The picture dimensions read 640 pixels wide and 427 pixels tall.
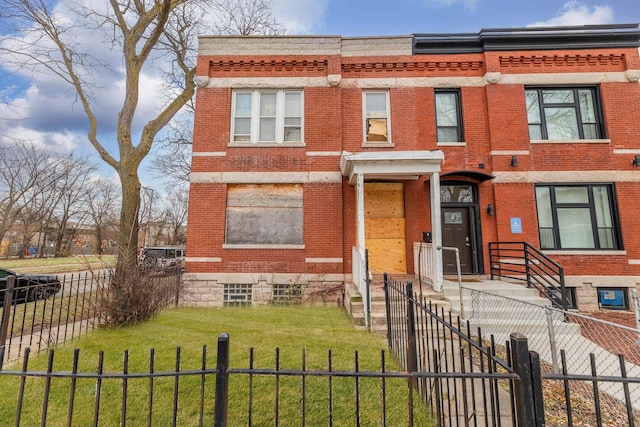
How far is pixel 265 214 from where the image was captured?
34.9 ft

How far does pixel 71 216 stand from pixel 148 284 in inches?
2082

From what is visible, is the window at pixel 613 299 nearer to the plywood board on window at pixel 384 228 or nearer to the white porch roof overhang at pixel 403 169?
the white porch roof overhang at pixel 403 169

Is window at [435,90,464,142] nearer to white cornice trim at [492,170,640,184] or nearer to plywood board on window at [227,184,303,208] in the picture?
white cornice trim at [492,170,640,184]

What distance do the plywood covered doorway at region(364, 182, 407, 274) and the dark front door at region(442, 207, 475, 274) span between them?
4.69 ft

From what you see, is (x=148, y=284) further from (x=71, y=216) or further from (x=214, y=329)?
(x=71, y=216)

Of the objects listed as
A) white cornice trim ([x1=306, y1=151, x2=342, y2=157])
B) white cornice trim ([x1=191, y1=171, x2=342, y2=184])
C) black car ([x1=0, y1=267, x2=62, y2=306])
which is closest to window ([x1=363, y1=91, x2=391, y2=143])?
white cornice trim ([x1=306, y1=151, x2=342, y2=157])

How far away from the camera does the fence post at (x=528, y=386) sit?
188 centimetres

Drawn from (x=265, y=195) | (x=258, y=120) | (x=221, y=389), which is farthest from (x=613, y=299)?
(x=258, y=120)

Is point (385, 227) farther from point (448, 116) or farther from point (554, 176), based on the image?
point (554, 176)

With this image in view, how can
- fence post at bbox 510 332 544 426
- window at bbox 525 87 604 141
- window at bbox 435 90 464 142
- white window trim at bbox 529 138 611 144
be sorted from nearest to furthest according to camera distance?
fence post at bbox 510 332 544 426, white window trim at bbox 529 138 611 144, window at bbox 525 87 604 141, window at bbox 435 90 464 142

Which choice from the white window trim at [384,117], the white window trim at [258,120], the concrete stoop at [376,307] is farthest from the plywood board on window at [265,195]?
the concrete stoop at [376,307]

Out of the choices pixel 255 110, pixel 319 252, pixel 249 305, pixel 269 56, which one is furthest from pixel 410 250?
pixel 269 56

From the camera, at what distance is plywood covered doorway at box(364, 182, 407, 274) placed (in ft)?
33.8

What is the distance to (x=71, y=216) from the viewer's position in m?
47.3
